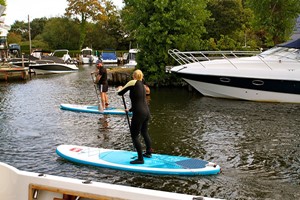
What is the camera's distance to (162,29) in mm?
27469

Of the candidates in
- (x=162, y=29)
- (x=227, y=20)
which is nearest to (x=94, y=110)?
(x=162, y=29)

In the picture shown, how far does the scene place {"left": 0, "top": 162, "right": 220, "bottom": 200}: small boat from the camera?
16.1 feet

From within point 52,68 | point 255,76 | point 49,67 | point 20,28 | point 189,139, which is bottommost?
point 189,139

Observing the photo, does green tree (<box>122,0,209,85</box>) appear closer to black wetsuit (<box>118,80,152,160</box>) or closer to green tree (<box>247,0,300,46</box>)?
green tree (<box>247,0,300,46</box>)

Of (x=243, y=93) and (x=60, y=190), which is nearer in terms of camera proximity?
(x=60, y=190)

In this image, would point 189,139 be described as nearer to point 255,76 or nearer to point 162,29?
point 255,76

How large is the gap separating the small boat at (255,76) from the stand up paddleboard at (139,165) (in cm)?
1141

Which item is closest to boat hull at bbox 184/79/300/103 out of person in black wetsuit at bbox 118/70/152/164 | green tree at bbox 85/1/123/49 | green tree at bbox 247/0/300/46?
green tree at bbox 247/0/300/46

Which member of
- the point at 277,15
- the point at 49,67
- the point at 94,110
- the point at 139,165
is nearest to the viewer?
the point at 139,165

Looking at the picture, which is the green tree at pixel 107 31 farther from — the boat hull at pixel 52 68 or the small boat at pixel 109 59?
the boat hull at pixel 52 68

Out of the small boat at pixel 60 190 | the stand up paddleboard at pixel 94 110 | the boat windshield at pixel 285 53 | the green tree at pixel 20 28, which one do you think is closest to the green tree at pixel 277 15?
the boat windshield at pixel 285 53

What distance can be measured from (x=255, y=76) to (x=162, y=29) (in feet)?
29.4

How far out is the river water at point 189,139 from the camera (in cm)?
905

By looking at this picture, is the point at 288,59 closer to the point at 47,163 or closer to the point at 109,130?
the point at 109,130
